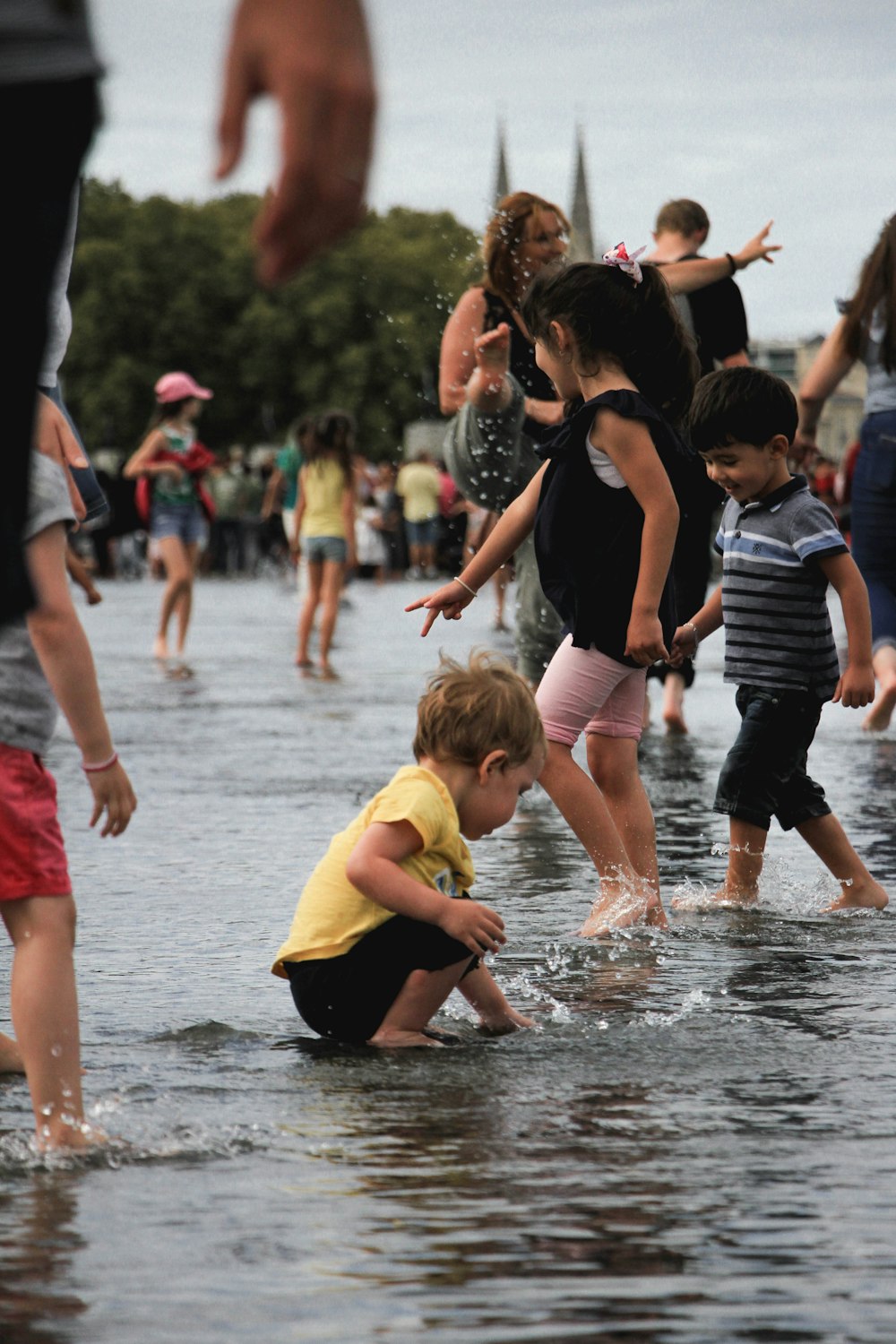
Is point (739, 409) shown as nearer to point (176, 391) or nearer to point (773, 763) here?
point (773, 763)

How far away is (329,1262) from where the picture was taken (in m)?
3.14

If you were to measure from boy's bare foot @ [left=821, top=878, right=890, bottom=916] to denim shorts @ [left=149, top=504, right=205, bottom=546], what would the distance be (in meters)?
11.0

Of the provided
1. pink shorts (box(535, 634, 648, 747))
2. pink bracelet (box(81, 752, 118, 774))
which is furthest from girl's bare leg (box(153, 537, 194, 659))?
pink bracelet (box(81, 752, 118, 774))

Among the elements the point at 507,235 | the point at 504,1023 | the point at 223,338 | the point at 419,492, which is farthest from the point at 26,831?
the point at 223,338

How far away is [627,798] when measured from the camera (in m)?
6.07

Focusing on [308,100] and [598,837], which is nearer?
[308,100]

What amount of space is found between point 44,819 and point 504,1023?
1232 mm

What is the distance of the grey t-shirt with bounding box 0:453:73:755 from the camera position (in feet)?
12.1

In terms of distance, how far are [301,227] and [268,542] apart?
3889 centimetres

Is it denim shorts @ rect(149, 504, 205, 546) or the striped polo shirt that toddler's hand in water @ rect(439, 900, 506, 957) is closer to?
the striped polo shirt

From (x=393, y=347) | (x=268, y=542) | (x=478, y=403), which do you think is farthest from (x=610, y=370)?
(x=393, y=347)

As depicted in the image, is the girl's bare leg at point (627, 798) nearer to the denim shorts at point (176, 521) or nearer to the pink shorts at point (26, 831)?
the pink shorts at point (26, 831)

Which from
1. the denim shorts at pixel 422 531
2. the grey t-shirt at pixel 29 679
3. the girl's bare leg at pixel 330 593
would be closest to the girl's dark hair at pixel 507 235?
the grey t-shirt at pixel 29 679

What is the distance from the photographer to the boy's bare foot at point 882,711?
9.87 metres
